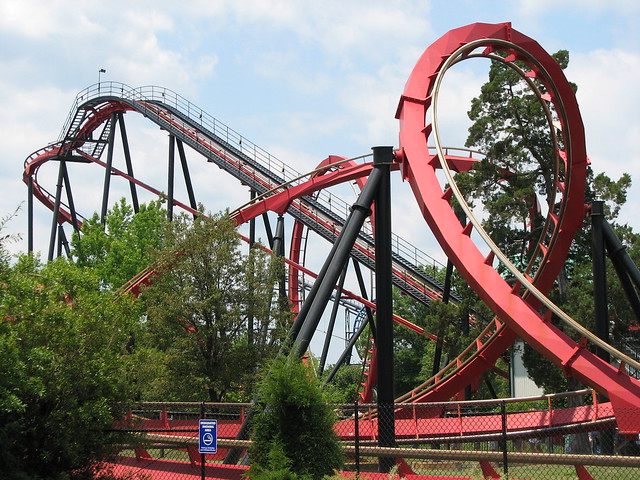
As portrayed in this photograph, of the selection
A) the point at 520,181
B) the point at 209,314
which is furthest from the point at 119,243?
the point at 520,181

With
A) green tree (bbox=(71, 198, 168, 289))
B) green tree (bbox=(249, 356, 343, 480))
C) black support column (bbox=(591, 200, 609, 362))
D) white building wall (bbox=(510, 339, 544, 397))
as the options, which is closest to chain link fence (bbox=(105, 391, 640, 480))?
green tree (bbox=(249, 356, 343, 480))

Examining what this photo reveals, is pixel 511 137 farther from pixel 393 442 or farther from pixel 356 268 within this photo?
pixel 393 442

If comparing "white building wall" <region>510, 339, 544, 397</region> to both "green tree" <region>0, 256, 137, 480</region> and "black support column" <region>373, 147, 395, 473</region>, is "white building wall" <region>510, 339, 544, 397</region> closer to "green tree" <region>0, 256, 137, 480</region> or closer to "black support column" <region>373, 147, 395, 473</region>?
"black support column" <region>373, 147, 395, 473</region>

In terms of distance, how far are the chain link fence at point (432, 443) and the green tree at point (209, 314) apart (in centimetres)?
236

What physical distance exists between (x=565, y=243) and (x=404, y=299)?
3583cm

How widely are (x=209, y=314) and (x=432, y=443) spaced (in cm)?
685

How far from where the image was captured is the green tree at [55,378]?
8.09 metres

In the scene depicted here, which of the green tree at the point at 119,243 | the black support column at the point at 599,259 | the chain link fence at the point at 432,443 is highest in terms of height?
the green tree at the point at 119,243

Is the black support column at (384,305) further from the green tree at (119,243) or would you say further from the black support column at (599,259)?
the green tree at (119,243)

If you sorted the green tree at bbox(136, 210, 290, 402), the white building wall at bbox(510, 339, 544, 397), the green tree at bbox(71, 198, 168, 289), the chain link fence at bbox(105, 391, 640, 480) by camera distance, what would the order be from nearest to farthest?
the chain link fence at bbox(105, 391, 640, 480)
the green tree at bbox(136, 210, 290, 402)
the green tree at bbox(71, 198, 168, 289)
the white building wall at bbox(510, 339, 544, 397)

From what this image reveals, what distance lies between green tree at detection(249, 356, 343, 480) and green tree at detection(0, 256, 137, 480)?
6.00 ft

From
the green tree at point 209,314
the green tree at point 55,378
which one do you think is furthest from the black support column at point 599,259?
the green tree at point 55,378

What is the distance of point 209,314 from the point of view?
18109 mm

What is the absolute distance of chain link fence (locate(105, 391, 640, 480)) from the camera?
27.2ft
